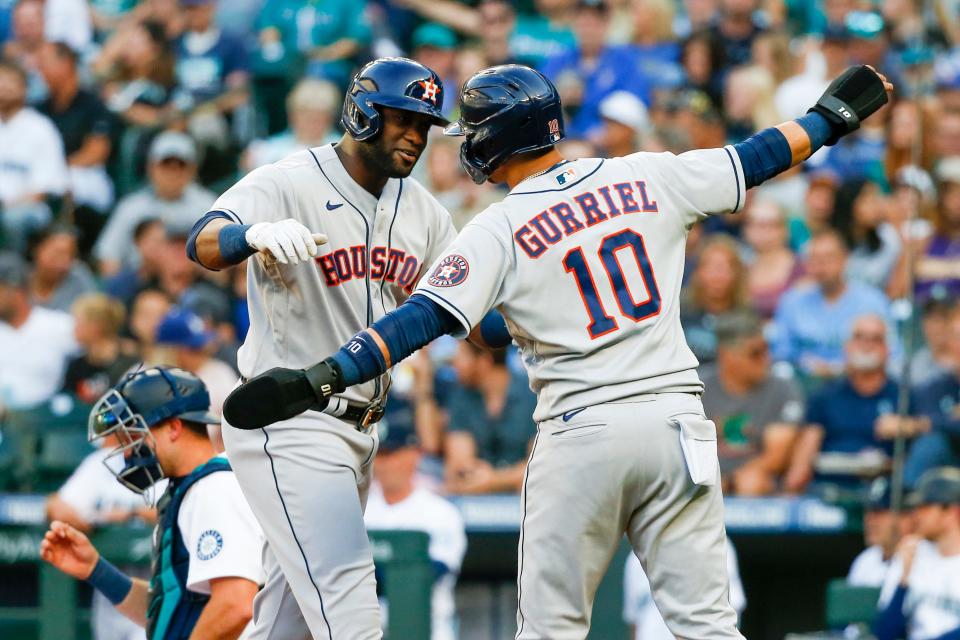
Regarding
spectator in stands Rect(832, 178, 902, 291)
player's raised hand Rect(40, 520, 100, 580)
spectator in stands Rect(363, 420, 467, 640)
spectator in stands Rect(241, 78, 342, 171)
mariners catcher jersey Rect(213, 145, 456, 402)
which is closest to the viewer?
mariners catcher jersey Rect(213, 145, 456, 402)

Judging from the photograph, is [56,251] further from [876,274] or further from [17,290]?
[876,274]

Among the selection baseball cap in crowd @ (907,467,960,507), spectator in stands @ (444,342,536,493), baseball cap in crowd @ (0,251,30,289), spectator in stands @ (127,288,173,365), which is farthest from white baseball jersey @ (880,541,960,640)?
baseball cap in crowd @ (0,251,30,289)

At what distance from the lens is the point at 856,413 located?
736 centimetres

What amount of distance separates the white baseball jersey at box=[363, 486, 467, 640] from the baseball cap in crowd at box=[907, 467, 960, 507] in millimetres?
2105

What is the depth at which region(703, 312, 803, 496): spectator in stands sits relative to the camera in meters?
7.28

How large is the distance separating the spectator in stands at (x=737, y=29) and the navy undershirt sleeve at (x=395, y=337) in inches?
236

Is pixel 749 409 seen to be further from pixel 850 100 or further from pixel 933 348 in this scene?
pixel 850 100

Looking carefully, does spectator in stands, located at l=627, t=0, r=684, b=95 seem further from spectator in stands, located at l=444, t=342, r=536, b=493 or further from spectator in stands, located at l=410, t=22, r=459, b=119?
spectator in stands, located at l=444, t=342, r=536, b=493

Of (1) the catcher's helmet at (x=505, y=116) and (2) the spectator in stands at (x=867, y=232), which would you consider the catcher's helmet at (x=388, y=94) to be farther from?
(2) the spectator in stands at (x=867, y=232)

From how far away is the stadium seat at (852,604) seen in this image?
6414mm

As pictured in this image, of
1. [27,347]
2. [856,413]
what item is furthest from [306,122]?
[856,413]

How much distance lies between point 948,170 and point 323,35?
3.99 metres

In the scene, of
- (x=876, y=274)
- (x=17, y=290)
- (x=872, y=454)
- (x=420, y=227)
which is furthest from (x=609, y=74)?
(x=420, y=227)

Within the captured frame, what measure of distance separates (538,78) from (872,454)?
4.16 meters
